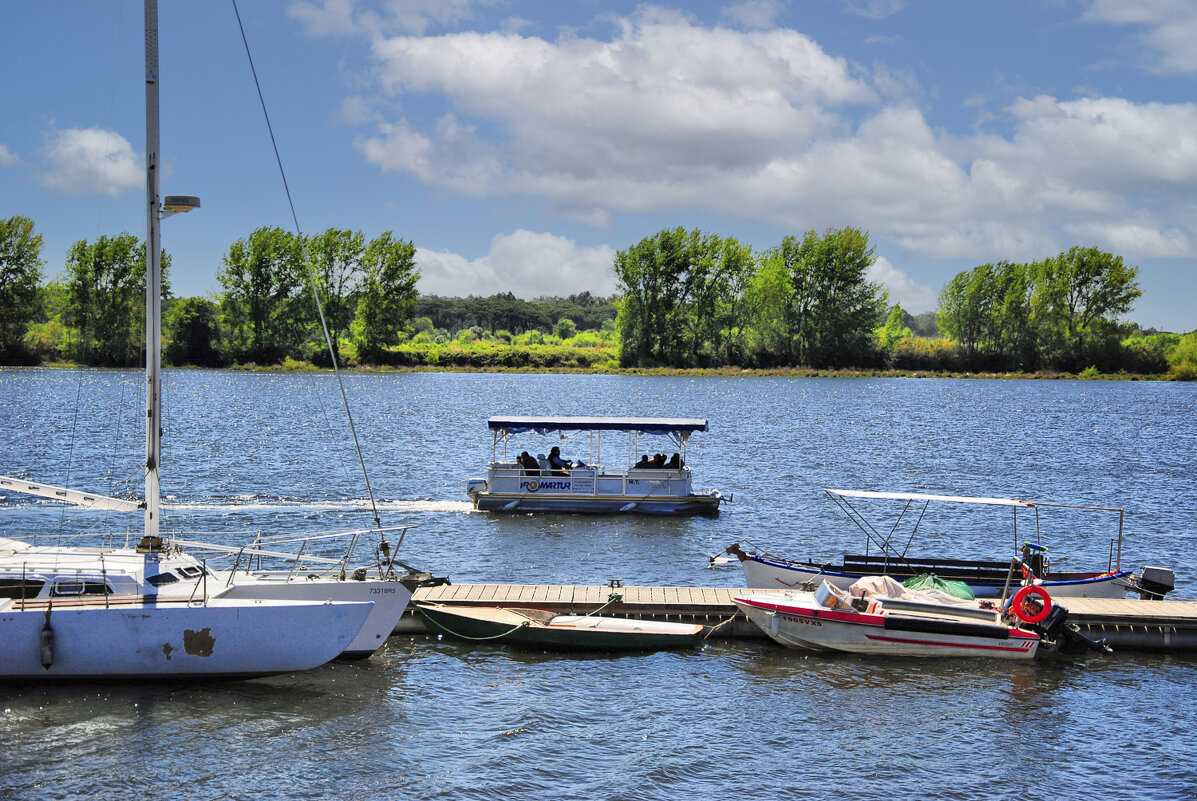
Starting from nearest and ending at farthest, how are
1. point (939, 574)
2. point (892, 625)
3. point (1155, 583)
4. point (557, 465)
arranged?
point (892, 625) → point (939, 574) → point (1155, 583) → point (557, 465)

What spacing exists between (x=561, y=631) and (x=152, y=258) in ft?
38.2

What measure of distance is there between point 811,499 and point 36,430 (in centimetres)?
5030

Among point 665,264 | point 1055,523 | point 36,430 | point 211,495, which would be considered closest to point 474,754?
point 211,495

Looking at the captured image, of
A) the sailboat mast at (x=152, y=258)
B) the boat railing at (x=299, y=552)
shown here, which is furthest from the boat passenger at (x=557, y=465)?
the sailboat mast at (x=152, y=258)

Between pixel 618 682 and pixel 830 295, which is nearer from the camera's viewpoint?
pixel 618 682

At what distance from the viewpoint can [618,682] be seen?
2172 cm

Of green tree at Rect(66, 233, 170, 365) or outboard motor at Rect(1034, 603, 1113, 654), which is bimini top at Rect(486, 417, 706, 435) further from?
green tree at Rect(66, 233, 170, 365)

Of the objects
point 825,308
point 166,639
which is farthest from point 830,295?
point 166,639

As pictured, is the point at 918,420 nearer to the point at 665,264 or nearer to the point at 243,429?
the point at 243,429

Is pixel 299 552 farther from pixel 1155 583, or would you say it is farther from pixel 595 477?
pixel 1155 583

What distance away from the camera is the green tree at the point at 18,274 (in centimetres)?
13875

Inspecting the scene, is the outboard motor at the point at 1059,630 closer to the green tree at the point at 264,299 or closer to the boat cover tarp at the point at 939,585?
the boat cover tarp at the point at 939,585

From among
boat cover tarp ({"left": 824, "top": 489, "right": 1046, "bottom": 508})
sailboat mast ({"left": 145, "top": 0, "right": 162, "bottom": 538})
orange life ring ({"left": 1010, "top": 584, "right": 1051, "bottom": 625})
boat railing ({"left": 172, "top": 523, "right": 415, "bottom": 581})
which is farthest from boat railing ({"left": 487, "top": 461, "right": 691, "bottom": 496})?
sailboat mast ({"left": 145, "top": 0, "right": 162, "bottom": 538})

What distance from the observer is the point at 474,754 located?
59.6 ft
